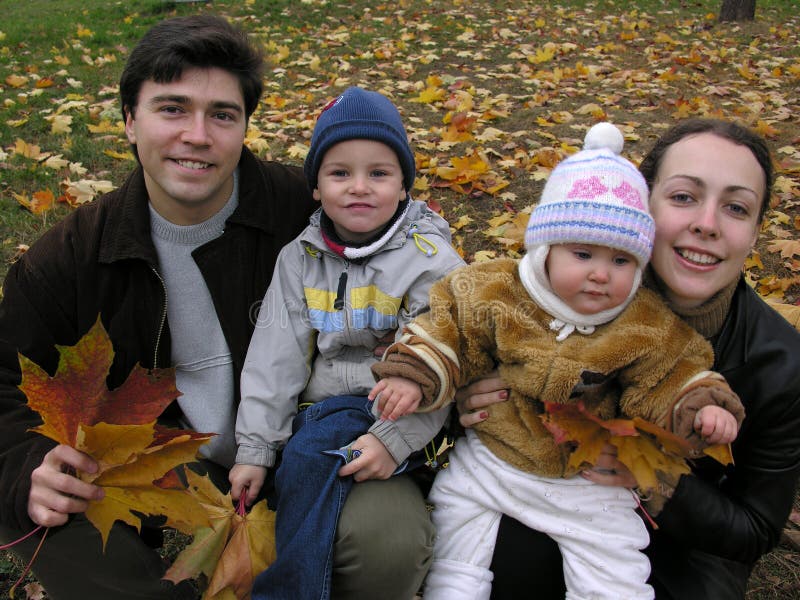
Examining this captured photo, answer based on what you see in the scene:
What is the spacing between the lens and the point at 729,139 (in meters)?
1.79

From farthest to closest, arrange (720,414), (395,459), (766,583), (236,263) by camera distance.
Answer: (766,583) < (236,263) < (395,459) < (720,414)

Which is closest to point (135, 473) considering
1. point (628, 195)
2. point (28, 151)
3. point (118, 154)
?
point (628, 195)

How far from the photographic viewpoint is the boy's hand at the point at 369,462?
1.89 meters

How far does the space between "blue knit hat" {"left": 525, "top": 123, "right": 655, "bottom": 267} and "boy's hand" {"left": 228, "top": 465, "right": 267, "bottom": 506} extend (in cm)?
115

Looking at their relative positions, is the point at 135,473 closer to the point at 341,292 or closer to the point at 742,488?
the point at 341,292

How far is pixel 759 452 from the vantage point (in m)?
1.83

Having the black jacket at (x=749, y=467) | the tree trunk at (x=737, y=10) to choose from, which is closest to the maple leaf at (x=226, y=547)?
the black jacket at (x=749, y=467)

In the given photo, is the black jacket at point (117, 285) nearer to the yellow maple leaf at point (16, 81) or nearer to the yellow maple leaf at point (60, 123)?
the yellow maple leaf at point (60, 123)

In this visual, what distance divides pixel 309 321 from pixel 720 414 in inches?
49.8

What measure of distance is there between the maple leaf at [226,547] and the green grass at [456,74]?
3.75 feet

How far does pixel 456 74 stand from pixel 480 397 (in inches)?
225

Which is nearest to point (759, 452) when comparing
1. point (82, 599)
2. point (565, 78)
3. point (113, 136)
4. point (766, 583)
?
point (766, 583)

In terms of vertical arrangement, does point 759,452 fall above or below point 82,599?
above

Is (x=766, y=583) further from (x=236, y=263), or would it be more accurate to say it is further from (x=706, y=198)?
(x=236, y=263)
